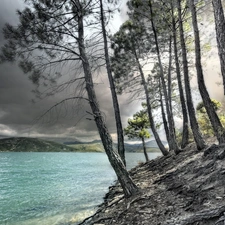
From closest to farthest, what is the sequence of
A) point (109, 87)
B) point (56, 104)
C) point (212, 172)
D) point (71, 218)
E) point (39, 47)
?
point (212, 172), point (56, 104), point (39, 47), point (71, 218), point (109, 87)

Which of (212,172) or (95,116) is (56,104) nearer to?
(95,116)

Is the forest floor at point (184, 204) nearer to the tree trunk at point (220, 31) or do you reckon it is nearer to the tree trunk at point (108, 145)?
the tree trunk at point (108, 145)

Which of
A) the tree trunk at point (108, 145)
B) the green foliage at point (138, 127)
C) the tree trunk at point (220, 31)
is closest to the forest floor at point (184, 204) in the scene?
the tree trunk at point (108, 145)

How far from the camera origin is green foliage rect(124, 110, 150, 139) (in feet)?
102

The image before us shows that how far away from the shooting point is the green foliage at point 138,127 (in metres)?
31.0

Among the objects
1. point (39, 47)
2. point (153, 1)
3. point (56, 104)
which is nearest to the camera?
point (56, 104)

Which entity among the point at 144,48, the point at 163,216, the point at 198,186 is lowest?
the point at 163,216

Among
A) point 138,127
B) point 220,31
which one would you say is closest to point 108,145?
point 220,31

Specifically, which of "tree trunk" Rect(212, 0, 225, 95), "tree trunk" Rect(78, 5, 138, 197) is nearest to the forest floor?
"tree trunk" Rect(78, 5, 138, 197)

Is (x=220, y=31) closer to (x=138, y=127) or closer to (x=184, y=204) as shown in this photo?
(x=184, y=204)

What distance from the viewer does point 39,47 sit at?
26.7 ft

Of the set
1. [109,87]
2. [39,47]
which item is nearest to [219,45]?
[39,47]

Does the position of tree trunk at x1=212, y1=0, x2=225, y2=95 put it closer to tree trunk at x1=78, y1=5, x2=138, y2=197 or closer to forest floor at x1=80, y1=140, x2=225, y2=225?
forest floor at x1=80, y1=140, x2=225, y2=225

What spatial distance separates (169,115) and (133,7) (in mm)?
9445
